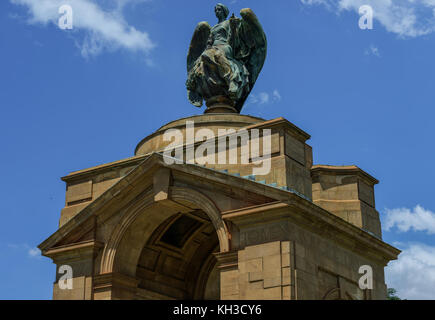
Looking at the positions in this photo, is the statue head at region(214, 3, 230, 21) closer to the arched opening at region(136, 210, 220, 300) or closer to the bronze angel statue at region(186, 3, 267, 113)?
the bronze angel statue at region(186, 3, 267, 113)

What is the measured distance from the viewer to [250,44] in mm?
30797

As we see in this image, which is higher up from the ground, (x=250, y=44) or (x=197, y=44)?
(x=197, y=44)

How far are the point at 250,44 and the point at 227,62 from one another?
171 centimetres

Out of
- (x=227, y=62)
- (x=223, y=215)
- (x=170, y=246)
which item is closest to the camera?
(x=223, y=215)

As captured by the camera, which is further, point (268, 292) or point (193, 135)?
point (193, 135)

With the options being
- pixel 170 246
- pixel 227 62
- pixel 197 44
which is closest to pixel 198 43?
pixel 197 44

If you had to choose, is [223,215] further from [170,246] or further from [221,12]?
[221,12]

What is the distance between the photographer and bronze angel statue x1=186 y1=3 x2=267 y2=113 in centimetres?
2970

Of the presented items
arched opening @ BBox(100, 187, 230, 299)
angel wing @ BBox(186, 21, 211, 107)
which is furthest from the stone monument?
angel wing @ BBox(186, 21, 211, 107)
